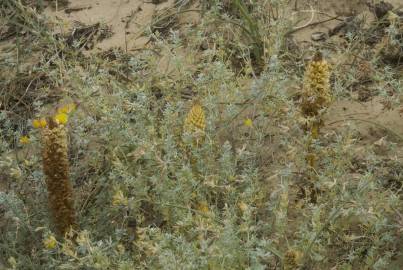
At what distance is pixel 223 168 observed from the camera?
284 cm

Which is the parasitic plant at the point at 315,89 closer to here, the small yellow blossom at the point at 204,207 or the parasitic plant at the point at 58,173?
the small yellow blossom at the point at 204,207

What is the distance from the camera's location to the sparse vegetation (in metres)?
2.51

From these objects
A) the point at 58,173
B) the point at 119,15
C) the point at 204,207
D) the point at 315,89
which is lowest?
the point at 119,15

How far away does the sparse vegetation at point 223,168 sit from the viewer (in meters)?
2.51

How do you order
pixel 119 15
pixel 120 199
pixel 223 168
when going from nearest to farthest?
pixel 120 199 < pixel 223 168 < pixel 119 15

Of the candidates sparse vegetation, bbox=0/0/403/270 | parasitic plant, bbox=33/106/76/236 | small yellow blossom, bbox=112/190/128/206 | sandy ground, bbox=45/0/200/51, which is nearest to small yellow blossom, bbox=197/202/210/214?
sparse vegetation, bbox=0/0/403/270

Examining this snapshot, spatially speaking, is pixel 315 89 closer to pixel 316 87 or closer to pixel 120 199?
pixel 316 87

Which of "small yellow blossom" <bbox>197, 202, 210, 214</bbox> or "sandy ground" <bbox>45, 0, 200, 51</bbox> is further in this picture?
"sandy ground" <bbox>45, 0, 200, 51</bbox>

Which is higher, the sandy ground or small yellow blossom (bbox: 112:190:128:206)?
small yellow blossom (bbox: 112:190:128:206)

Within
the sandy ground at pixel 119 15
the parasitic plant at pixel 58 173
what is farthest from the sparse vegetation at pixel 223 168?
the sandy ground at pixel 119 15

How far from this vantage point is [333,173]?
2.79 meters

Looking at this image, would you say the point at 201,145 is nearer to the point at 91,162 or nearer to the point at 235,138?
the point at 235,138

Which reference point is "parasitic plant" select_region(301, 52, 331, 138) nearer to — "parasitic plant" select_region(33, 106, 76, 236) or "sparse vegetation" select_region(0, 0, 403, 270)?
"sparse vegetation" select_region(0, 0, 403, 270)

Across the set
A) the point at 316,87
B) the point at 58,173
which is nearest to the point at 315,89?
the point at 316,87
